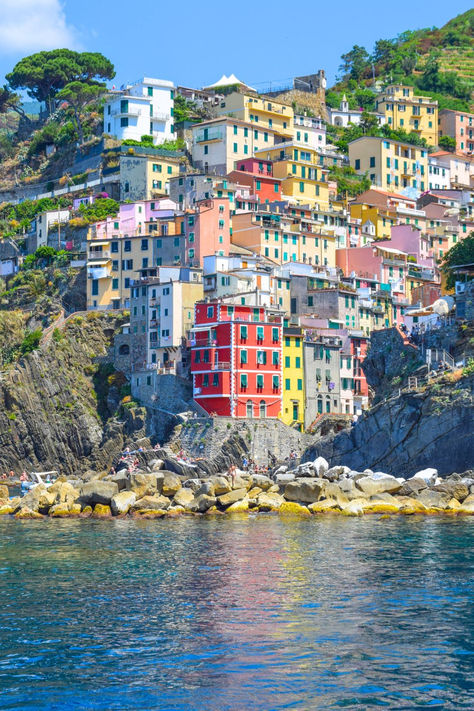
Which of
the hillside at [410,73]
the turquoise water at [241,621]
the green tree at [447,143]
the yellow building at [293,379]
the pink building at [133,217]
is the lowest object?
the turquoise water at [241,621]

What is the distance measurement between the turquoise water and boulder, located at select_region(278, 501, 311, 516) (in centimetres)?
872

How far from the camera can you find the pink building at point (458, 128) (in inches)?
6102

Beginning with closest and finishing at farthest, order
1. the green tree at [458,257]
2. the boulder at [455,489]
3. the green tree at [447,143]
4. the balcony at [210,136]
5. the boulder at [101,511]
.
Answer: the boulder at [455,489] < the boulder at [101,511] < the green tree at [458,257] < the balcony at [210,136] < the green tree at [447,143]

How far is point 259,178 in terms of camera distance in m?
114

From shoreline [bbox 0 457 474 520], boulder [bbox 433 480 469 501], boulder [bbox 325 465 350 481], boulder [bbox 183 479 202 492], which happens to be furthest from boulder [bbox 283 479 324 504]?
boulder [bbox 183 479 202 492]

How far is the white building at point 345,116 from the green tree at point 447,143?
881 centimetres

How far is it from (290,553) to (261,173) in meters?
77.4

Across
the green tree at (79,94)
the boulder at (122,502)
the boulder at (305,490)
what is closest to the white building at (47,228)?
the green tree at (79,94)

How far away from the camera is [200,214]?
328 feet

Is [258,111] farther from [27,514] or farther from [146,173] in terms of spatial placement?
[27,514]

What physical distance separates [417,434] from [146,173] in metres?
53.9

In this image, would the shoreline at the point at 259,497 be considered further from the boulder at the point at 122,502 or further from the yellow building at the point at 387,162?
the yellow building at the point at 387,162

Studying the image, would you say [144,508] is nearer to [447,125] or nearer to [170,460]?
[170,460]

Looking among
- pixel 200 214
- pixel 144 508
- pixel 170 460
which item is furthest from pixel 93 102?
pixel 144 508
